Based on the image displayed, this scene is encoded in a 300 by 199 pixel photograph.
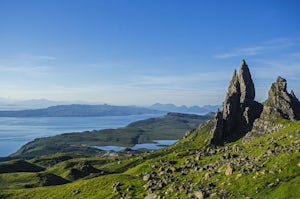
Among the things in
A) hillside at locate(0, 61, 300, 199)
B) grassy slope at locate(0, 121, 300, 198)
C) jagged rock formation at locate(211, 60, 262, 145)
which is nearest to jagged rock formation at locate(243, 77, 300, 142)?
hillside at locate(0, 61, 300, 199)

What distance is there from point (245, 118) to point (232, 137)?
11.3 metres

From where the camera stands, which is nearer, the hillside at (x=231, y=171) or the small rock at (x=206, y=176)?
the hillside at (x=231, y=171)

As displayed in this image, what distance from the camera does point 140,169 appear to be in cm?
12350

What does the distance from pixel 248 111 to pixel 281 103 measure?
1576 centimetres

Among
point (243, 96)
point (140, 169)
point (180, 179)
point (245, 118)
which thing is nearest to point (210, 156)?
point (180, 179)

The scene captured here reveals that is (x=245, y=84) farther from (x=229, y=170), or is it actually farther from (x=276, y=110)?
(x=229, y=170)

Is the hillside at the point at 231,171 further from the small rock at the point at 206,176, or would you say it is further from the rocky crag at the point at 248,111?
the small rock at the point at 206,176

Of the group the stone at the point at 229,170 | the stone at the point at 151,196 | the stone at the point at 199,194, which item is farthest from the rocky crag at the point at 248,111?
the stone at the point at 199,194

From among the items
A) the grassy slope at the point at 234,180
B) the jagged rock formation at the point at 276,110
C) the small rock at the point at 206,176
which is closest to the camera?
the grassy slope at the point at 234,180

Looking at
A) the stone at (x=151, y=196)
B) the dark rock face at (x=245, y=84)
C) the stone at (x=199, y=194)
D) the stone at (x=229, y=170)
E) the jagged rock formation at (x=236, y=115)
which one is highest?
the dark rock face at (x=245, y=84)

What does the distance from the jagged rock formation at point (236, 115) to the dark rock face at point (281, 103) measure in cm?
1106

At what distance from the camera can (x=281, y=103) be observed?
14625 centimetres

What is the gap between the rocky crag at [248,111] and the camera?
14025 centimetres

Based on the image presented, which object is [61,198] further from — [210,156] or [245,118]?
[245,118]
